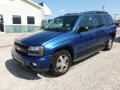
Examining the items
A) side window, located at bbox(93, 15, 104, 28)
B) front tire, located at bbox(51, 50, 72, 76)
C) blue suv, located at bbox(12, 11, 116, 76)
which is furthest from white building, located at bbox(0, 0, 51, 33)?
front tire, located at bbox(51, 50, 72, 76)

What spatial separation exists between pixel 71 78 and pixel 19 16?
16536 mm

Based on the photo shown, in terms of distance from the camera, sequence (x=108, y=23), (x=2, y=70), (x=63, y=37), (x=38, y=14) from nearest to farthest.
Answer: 1. (x=63, y=37)
2. (x=2, y=70)
3. (x=108, y=23)
4. (x=38, y=14)

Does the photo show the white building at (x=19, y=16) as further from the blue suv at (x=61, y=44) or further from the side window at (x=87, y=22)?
the side window at (x=87, y=22)

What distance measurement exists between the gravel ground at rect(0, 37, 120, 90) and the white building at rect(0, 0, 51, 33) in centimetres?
1371

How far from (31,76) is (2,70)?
118cm

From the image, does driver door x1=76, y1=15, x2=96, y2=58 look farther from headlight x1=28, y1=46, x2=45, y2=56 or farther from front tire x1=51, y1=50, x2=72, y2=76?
headlight x1=28, y1=46, x2=45, y2=56

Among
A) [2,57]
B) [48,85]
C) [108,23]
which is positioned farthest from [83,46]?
[2,57]

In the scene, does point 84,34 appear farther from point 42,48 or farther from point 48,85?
point 48,85

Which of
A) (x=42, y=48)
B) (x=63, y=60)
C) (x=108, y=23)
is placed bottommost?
(x=63, y=60)

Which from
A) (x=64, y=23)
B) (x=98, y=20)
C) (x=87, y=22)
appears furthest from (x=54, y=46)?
(x=98, y=20)

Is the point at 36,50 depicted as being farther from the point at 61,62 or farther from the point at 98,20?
the point at 98,20

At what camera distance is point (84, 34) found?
19.7 ft

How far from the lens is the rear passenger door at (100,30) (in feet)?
22.5

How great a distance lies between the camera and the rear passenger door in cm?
687
